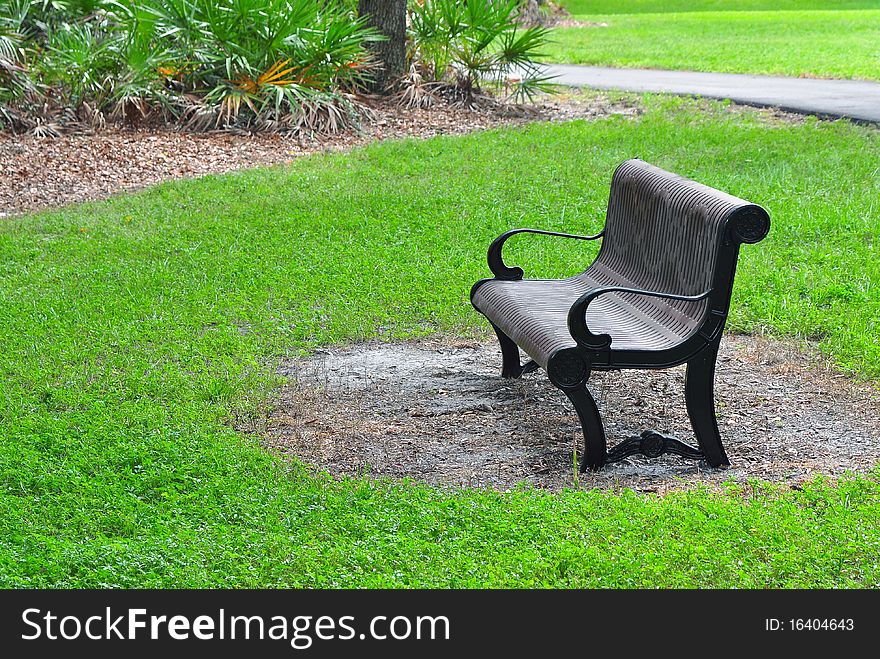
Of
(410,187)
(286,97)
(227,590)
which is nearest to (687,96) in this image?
(286,97)

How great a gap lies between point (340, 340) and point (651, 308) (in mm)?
1913

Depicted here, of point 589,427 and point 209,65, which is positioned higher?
point 209,65

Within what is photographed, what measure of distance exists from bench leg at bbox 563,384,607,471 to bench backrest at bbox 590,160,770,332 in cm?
53

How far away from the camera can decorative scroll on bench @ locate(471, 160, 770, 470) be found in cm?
415

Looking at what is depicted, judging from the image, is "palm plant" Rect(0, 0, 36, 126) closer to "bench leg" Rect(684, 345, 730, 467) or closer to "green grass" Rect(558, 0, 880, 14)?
"bench leg" Rect(684, 345, 730, 467)

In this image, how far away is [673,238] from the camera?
4.68m

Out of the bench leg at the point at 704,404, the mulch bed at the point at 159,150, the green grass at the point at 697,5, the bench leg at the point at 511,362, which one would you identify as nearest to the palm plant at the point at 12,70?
the mulch bed at the point at 159,150

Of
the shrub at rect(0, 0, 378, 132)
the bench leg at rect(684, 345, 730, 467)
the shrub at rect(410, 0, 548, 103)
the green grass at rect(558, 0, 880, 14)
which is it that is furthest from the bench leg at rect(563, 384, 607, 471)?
the green grass at rect(558, 0, 880, 14)

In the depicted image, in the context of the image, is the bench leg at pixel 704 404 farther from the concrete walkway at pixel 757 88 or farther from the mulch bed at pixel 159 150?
the concrete walkway at pixel 757 88

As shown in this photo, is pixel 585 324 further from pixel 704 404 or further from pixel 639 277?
pixel 639 277

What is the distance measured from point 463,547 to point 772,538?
3.45ft

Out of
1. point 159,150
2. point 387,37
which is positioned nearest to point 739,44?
point 387,37

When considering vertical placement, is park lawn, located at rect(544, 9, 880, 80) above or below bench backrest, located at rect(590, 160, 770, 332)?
below

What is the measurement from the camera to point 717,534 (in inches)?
146
